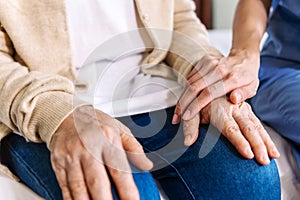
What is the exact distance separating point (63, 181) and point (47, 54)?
31cm

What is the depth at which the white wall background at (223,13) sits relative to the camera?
2.09 metres

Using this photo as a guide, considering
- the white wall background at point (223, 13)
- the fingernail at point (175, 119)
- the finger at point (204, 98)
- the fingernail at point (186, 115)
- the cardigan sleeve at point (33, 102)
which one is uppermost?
A: the cardigan sleeve at point (33, 102)

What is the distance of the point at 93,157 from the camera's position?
2.30ft

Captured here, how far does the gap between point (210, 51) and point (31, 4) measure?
40cm

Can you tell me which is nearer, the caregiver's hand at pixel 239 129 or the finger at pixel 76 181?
the finger at pixel 76 181

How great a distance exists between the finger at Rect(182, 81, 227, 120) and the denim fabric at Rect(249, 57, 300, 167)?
0.13 metres

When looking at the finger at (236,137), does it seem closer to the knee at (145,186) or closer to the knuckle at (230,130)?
the knuckle at (230,130)

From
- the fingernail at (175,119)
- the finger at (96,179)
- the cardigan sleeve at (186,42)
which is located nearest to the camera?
the finger at (96,179)

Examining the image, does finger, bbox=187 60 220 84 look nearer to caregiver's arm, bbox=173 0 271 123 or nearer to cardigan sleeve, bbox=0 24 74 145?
caregiver's arm, bbox=173 0 271 123

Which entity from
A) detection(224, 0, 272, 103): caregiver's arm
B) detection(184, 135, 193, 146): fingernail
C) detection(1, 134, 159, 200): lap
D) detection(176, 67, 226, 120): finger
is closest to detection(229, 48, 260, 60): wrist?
detection(224, 0, 272, 103): caregiver's arm

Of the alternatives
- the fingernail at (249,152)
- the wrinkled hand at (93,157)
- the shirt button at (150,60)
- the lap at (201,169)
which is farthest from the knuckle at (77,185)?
the shirt button at (150,60)

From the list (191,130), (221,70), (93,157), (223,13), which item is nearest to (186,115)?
(191,130)

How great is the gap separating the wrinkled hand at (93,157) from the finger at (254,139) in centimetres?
20

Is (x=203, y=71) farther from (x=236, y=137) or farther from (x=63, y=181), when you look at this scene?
(x=63, y=181)
